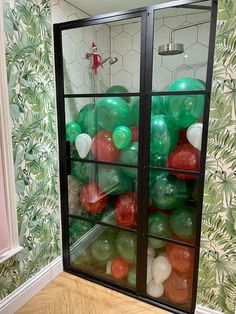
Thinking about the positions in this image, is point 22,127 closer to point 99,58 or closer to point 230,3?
point 99,58

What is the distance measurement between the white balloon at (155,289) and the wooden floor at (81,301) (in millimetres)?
81

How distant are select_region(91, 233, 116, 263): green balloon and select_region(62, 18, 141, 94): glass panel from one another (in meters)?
1.15

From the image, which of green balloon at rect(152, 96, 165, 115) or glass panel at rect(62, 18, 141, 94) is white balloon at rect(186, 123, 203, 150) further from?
glass panel at rect(62, 18, 141, 94)

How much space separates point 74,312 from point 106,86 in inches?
64.1

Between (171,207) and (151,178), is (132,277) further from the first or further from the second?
(151,178)

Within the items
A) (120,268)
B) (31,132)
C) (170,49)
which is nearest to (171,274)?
(120,268)

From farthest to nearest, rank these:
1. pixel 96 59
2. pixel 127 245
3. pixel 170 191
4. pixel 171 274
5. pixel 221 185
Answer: pixel 96 59
pixel 127 245
pixel 171 274
pixel 170 191
pixel 221 185

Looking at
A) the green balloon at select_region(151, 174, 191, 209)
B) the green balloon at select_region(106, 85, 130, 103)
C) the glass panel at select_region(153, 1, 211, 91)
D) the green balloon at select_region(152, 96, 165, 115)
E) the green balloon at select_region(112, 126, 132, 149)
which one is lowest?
the green balloon at select_region(151, 174, 191, 209)

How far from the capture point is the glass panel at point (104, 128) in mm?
1665

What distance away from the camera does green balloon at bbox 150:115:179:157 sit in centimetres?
156

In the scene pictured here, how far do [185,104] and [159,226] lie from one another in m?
0.82

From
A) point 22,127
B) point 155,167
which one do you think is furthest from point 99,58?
point 155,167

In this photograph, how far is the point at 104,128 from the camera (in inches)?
69.7

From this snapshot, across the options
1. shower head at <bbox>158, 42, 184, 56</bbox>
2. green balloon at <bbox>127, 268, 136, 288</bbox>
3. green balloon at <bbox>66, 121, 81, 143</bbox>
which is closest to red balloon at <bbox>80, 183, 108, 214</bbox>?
green balloon at <bbox>66, 121, 81, 143</bbox>
